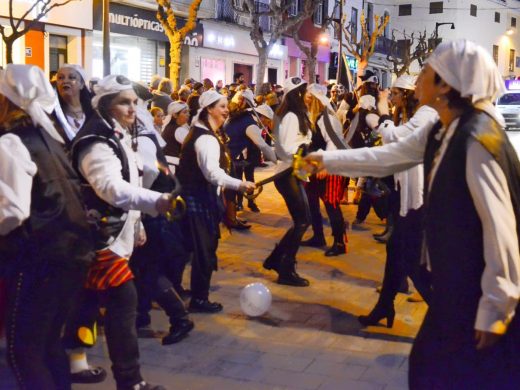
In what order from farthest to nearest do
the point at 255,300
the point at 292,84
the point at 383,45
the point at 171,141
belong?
the point at 383,45 < the point at 171,141 < the point at 292,84 < the point at 255,300

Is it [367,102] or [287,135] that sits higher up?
[367,102]

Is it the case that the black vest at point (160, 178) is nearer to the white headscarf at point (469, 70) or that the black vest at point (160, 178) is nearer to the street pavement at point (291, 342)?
the street pavement at point (291, 342)

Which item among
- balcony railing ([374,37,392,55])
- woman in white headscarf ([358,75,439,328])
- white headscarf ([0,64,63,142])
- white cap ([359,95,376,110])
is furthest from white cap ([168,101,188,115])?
balcony railing ([374,37,392,55])

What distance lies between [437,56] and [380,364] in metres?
2.65

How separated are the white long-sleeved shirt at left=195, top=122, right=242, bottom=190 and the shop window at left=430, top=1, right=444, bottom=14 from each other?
56653 millimetres

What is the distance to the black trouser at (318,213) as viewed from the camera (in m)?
8.76

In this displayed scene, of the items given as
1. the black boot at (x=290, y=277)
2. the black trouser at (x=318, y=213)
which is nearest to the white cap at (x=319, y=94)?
the black trouser at (x=318, y=213)

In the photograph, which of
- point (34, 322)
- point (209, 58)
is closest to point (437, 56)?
point (34, 322)

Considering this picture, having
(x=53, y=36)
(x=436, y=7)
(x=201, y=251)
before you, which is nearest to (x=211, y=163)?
(x=201, y=251)

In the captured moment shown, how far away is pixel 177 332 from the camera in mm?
5531

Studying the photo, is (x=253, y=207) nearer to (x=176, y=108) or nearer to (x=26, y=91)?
→ (x=176, y=108)

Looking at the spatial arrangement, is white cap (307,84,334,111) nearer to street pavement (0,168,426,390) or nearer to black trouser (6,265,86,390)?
street pavement (0,168,426,390)

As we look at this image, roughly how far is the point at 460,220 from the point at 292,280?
4492 millimetres

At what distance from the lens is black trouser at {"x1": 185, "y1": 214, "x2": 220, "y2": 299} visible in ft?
20.5
